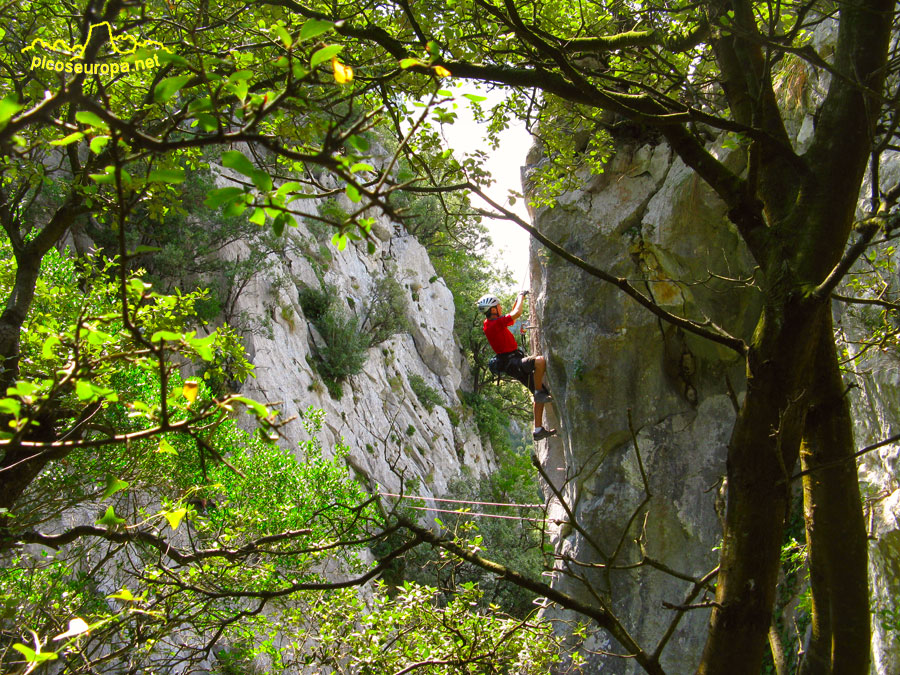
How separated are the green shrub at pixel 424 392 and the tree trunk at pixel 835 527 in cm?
1722

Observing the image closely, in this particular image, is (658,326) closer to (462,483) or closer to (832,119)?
(832,119)

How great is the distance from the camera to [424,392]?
19406 mm

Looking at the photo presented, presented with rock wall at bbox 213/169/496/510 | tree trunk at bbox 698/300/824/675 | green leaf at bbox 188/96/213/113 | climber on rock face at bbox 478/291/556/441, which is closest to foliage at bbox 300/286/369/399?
rock wall at bbox 213/169/496/510

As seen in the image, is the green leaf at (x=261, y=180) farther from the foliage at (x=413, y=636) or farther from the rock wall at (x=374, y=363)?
the rock wall at (x=374, y=363)

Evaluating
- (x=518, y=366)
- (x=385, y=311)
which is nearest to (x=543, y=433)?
(x=518, y=366)

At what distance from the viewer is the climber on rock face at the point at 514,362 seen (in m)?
9.51

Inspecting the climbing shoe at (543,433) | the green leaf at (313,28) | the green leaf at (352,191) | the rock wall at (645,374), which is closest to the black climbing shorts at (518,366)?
the rock wall at (645,374)

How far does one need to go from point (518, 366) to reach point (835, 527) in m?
7.74

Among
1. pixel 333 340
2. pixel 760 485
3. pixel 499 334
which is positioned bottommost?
pixel 760 485

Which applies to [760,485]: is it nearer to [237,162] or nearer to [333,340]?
[237,162]

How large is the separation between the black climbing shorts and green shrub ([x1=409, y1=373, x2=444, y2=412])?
9.44 meters

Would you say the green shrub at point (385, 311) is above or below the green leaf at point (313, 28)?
above

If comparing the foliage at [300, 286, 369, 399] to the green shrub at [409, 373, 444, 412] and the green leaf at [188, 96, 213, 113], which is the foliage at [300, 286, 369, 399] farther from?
the green leaf at [188, 96, 213, 113]

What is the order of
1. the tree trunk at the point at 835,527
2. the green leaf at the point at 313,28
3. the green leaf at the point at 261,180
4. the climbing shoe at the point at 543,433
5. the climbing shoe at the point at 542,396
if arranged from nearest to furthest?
the green leaf at the point at 313,28
the green leaf at the point at 261,180
the tree trunk at the point at 835,527
the climbing shoe at the point at 542,396
the climbing shoe at the point at 543,433
